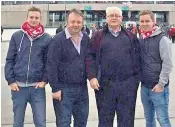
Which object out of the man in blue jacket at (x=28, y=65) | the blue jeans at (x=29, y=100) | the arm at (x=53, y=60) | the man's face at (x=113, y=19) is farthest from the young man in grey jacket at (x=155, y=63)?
the blue jeans at (x=29, y=100)

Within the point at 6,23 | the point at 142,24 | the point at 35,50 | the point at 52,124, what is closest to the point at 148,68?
the point at 142,24

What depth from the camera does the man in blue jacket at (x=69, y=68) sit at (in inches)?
175

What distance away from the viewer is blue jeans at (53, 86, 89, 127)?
454 cm

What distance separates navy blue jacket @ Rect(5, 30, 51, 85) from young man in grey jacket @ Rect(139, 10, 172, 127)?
3.97ft

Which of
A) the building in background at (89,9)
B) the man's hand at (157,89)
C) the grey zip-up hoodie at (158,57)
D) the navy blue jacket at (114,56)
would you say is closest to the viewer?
the navy blue jacket at (114,56)

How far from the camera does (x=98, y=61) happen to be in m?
4.49

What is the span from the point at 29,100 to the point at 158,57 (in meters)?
1.65

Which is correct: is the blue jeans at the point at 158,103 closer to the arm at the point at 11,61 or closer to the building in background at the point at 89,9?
the arm at the point at 11,61

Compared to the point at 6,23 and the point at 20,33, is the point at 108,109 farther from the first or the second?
the point at 6,23

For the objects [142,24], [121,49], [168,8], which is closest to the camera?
[121,49]

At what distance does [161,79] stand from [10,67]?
1806mm

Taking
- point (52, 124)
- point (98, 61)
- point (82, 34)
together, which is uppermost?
point (82, 34)

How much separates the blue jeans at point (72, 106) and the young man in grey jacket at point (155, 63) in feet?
2.65

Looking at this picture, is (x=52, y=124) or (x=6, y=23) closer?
(x=52, y=124)
